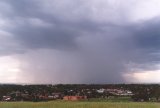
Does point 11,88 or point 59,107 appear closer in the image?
point 59,107

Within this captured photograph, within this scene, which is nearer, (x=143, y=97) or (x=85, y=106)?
(x=85, y=106)

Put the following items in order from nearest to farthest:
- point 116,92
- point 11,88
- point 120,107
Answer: point 120,107 → point 11,88 → point 116,92

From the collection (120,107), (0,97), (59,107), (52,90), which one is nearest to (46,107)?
(59,107)

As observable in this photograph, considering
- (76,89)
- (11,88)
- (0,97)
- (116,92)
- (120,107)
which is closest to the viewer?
(120,107)

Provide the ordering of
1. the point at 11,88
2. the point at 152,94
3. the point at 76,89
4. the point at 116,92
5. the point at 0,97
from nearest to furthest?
the point at 0,97, the point at 152,94, the point at 11,88, the point at 116,92, the point at 76,89

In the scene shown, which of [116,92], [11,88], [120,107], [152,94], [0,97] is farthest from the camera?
[116,92]

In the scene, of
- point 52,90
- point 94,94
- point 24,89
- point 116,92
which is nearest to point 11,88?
point 24,89

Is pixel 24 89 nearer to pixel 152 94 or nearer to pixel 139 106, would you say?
pixel 152 94

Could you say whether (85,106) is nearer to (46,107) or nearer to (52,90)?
(46,107)
